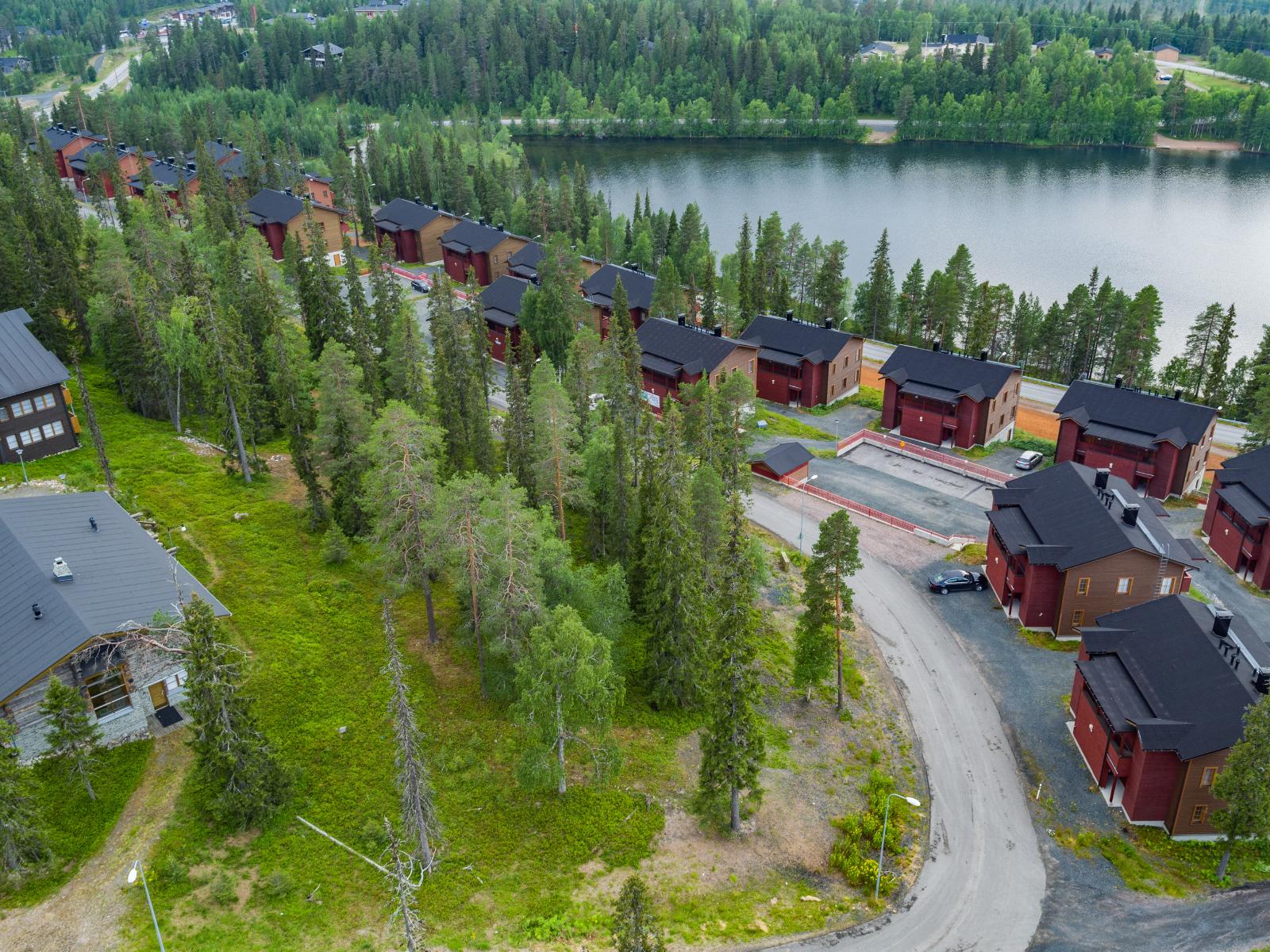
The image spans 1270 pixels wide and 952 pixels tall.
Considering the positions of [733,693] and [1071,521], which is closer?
[733,693]

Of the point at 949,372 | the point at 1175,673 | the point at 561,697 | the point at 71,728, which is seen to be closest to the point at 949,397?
the point at 949,372

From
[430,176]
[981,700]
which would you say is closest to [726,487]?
[981,700]

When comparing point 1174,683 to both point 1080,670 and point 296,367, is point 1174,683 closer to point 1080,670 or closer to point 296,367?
point 1080,670

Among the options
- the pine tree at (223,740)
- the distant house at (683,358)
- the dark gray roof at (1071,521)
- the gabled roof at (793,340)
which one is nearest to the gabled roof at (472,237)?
the distant house at (683,358)

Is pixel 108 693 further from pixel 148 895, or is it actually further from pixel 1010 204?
pixel 1010 204

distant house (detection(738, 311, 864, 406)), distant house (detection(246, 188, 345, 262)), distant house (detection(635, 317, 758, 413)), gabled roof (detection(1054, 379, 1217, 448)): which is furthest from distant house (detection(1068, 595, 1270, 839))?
distant house (detection(246, 188, 345, 262))

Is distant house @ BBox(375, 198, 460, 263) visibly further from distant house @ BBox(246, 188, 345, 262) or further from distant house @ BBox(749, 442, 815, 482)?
distant house @ BBox(749, 442, 815, 482)
